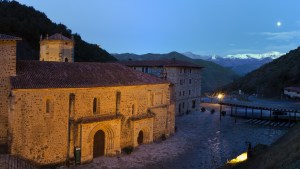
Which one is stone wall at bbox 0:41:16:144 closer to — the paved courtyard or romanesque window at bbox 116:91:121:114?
the paved courtyard

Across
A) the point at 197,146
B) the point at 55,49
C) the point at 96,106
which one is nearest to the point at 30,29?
the point at 55,49

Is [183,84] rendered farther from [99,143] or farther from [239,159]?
[99,143]

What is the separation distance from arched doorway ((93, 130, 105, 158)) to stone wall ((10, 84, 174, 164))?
1.43ft

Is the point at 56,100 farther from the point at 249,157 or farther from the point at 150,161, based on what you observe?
the point at 249,157

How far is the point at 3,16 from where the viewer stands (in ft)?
265

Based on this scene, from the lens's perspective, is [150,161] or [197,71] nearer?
[150,161]

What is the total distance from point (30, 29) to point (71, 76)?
58995mm

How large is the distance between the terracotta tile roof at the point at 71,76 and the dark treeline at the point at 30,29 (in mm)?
45689

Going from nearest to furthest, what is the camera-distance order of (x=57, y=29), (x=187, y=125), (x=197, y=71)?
1. (x=187, y=125)
2. (x=197, y=71)
3. (x=57, y=29)

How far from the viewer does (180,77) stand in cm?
5031

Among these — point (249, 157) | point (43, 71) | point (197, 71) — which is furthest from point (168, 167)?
point (197, 71)

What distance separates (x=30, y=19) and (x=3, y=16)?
683 centimetres

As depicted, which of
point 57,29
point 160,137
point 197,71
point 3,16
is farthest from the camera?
point 57,29

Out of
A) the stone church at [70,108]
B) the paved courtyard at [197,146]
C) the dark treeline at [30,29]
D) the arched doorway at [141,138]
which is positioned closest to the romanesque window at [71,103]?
the stone church at [70,108]
